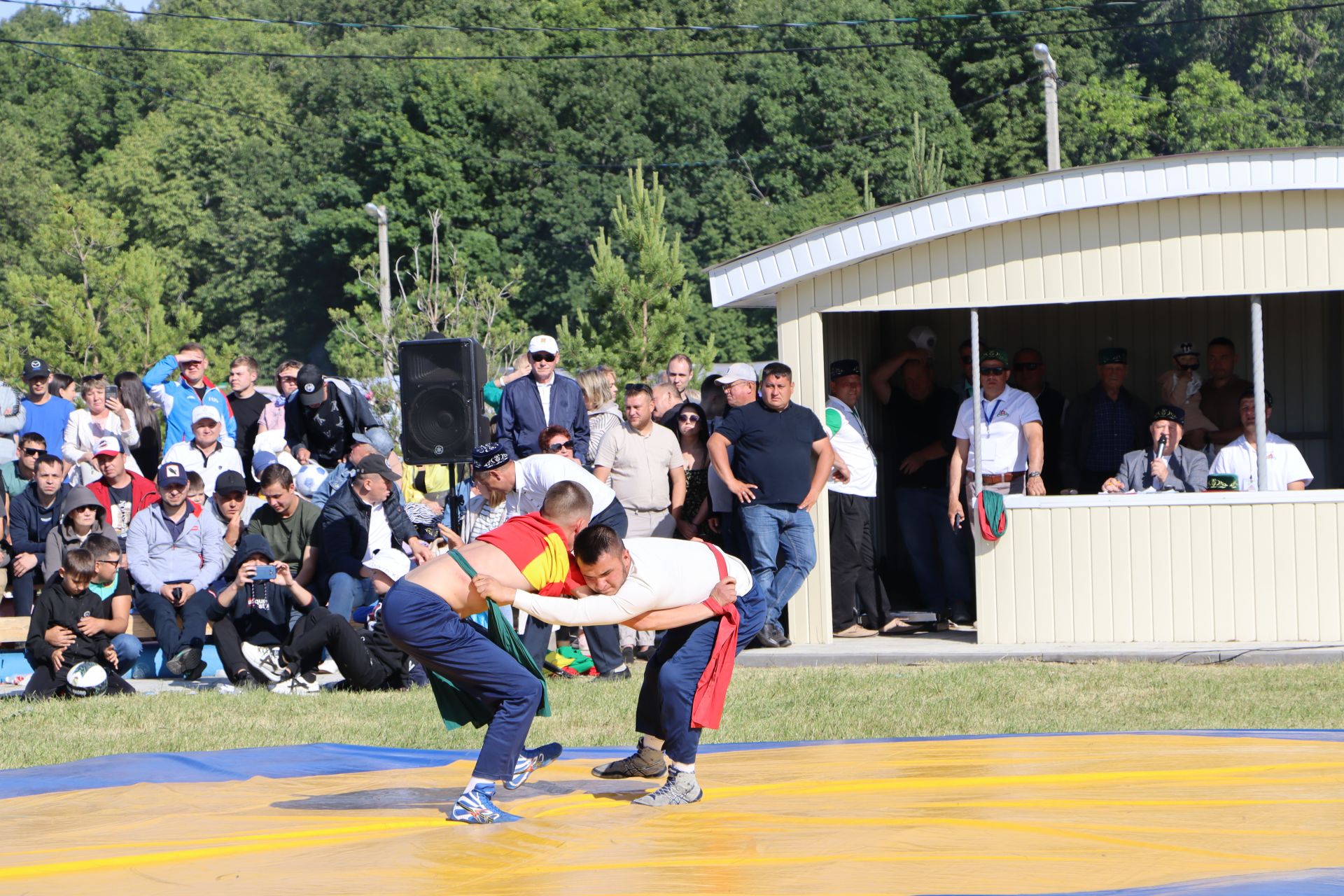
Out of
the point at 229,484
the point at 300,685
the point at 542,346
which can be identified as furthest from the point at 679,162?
the point at 300,685

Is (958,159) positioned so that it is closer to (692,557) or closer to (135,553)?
(135,553)

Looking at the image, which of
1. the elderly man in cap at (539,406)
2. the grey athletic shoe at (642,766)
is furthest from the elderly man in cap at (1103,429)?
the grey athletic shoe at (642,766)

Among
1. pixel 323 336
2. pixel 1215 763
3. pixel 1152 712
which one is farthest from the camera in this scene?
pixel 323 336

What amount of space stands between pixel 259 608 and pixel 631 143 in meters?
45.6

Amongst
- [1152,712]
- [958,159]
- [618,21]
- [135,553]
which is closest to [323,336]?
[618,21]

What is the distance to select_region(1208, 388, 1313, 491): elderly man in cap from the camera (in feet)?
35.6

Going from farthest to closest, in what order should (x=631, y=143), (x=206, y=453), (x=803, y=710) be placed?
(x=631, y=143), (x=206, y=453), (x=803, y=710)

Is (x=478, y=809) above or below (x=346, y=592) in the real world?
below

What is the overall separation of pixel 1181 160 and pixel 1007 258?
4.32 ft

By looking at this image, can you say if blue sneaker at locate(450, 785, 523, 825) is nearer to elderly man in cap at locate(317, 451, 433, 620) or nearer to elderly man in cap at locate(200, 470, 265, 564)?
elderly man in cap at locate(317, 451, 433, 620)

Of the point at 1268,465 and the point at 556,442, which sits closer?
the point at 556,442

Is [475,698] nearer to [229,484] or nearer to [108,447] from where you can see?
[229,484]

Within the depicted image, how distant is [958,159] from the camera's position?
51.0m

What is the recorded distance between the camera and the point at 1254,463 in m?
10.9
